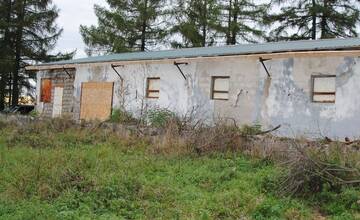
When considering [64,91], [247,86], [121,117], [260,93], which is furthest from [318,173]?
[64,91]

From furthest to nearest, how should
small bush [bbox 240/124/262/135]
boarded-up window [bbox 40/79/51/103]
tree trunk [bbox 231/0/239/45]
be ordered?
tree trunk [bbox 231/0/239/45] → boarded-up window [bbox 40/79/51/103] → small bush [bbox 240/124/262/135]

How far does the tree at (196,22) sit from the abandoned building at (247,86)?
37.0 feet

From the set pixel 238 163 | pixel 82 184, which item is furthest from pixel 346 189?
pixel 82 184

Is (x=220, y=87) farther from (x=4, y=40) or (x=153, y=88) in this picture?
(x=4, y=40)

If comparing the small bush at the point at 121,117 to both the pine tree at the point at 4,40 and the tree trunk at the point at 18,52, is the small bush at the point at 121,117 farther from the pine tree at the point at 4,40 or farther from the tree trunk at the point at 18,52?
the pine tree at the point at 4,40

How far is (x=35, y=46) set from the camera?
35719 millimetres

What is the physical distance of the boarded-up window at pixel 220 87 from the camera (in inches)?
709

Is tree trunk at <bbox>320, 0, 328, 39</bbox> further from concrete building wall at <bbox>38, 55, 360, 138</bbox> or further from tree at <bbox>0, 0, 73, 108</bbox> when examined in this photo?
tree at <bbox>0, 0, 73, 108</bbox>

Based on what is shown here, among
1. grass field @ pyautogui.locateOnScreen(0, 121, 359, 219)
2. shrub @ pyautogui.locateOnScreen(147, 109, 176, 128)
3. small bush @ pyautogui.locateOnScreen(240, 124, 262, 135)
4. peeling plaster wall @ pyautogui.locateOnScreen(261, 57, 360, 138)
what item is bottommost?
grass field @ pyautogui.locateOnScreen(0, 121, 359, 219)

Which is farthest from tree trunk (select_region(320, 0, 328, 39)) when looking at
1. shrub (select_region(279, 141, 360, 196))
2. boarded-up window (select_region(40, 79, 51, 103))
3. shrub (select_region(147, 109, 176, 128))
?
shrub (select_region(279, 141, 360, 196))

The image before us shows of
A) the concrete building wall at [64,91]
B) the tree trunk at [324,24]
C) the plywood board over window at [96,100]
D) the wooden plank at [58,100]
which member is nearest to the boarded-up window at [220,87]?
the plywood board over window at [96,100]

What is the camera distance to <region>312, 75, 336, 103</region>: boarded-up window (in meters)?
15.2

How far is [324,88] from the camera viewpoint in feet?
50.4

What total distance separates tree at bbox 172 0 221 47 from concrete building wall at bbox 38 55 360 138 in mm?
12272
